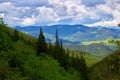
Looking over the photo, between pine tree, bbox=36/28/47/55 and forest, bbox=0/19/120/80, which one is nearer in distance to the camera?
forest, bbox=0/19/120/80

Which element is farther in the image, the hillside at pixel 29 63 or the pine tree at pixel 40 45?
the pine tree at pixel 40 45

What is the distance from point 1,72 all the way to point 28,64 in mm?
66248

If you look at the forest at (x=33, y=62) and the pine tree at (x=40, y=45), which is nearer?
the forest at (x=33, y=62)

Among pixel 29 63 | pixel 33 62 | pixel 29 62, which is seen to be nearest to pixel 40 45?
pixel 33 62

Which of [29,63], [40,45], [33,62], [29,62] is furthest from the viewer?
[40,45]

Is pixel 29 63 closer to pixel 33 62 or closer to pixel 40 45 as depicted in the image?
pixel 33 62

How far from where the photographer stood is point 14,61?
27.1m

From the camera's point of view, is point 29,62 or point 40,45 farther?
point 40,45

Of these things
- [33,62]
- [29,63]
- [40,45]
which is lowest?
[40,45]

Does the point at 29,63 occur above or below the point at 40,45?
above

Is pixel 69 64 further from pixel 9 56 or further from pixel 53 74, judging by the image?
pixel 9 56

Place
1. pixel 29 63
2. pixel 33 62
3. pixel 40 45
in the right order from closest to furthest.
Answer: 1. pixel 29 63
2. pixel 33 62
3. pixel 40 45

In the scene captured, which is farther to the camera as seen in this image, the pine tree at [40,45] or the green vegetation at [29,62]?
the pine tree at [40,45]

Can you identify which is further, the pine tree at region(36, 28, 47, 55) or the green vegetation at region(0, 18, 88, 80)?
the pine tree at region(36, 28, 47, 55)
